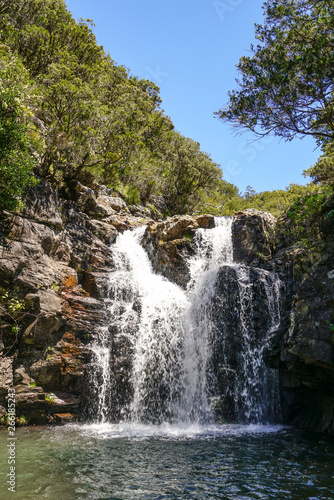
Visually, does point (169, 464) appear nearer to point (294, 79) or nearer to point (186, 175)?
point (294, 79)

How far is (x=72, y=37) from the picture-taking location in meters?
35.1

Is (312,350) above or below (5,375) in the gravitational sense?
above

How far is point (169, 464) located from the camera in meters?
8.30

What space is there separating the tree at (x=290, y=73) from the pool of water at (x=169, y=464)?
37.6 feet

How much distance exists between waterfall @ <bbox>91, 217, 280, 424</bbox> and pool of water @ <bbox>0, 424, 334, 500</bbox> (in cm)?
179

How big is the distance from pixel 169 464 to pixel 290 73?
47.9ft

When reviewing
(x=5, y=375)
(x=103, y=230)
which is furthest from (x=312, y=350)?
(x=103, y=230)

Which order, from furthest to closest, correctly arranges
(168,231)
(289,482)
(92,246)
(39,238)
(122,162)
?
(122,162) → (168,231) → (92,246) → (39,238) → (289,482)

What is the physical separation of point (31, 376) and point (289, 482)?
9.96 m

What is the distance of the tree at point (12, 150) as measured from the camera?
42.5 ft

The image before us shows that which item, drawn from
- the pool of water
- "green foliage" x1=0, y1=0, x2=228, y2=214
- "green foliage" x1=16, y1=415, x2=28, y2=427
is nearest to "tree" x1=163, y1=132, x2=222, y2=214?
"green foliage" x1=0, y1=0, x2=228, y2=214

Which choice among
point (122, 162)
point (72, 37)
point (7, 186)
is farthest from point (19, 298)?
point (72, 37)

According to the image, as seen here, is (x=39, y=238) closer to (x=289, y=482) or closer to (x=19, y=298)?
(x=19, y=298)

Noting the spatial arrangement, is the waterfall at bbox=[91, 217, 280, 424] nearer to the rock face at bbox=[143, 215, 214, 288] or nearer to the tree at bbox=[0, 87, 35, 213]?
the rock face at bbox=[143, 215, 214, 288]
